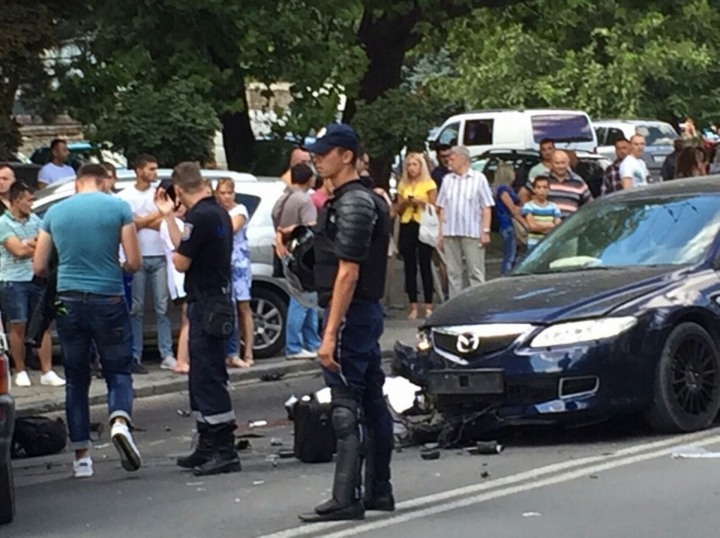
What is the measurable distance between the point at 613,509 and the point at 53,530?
2709 mm

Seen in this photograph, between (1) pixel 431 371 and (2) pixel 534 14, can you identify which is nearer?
(1) pixel 431 371

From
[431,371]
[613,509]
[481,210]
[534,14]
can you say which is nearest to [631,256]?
[431,371]

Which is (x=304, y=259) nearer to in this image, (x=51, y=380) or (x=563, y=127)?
(x=51, y=380)

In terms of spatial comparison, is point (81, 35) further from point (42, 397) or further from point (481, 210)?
point (42, 397)

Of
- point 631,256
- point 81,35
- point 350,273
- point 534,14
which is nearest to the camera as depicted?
point 350,273

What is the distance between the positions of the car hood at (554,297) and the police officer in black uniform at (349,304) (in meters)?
2.25

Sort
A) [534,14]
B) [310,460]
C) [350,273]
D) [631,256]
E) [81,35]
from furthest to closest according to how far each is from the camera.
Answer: [534,14] < [81,35] < [631,256] < [310,460] < [350,273]

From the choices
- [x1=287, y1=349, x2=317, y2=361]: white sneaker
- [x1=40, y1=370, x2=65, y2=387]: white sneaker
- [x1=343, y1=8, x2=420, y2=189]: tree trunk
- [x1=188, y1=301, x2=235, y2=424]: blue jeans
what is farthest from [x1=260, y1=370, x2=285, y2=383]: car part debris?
[x1=343, y1=8, x2=420, y2=189]: tree trunk

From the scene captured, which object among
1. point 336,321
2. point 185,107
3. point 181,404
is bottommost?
point 181,404

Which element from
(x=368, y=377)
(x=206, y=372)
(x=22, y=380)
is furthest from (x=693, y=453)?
(x=22, y=380)

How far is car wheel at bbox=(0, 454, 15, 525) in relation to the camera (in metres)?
8.73

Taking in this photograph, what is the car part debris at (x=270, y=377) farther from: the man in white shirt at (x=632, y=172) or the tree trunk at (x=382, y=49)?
the tree trunk at (x=382, y=49)

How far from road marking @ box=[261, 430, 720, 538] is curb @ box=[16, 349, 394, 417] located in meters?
4.46

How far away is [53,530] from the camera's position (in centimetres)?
870
